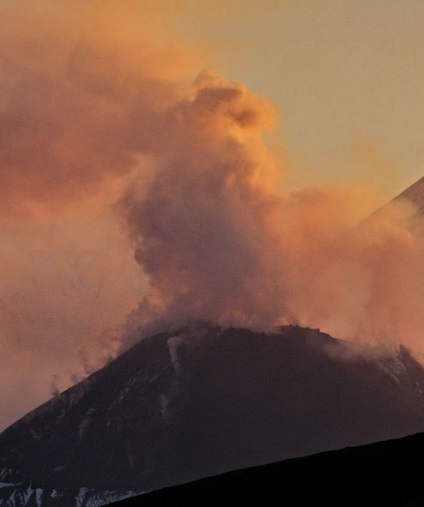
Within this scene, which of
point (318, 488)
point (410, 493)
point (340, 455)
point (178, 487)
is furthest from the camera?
point (178, 487)

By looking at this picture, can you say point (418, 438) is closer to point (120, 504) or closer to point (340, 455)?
point (340, 455)

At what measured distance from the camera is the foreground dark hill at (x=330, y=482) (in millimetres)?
35438

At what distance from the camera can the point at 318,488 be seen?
38438mm

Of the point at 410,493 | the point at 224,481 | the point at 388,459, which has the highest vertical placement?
the point at 224,481

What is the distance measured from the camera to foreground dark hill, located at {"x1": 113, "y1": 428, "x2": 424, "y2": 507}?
116ft

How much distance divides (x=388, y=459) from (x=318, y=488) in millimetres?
2599

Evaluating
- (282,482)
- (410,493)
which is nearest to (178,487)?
(282,482)

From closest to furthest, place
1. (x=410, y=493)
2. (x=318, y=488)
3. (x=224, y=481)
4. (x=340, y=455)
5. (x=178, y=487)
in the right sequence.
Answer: (x=410, y=493)
(x=318, y=488)
(x=340, y=455)
(x=224, y=481)
(x=178, y=487)

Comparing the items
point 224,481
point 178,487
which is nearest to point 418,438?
point 224,481

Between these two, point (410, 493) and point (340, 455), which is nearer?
point (410, 493)

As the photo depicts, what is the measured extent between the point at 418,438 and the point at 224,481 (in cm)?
897

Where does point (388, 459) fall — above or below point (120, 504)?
below

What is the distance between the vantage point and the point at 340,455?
42.1 metres

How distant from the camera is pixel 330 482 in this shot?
38.4 meters
